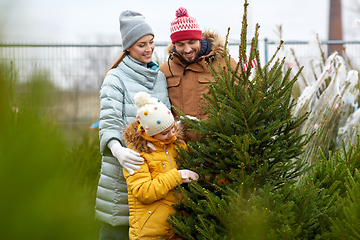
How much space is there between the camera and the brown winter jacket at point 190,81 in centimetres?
259

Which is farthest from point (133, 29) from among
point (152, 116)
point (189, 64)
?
point (152, 116)

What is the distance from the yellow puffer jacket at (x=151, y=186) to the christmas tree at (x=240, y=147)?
0.15 meters

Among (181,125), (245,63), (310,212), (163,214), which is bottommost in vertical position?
(163,214)

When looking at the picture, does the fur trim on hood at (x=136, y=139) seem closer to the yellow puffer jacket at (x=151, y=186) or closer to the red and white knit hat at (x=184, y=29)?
the yellow puffer jacket at (x=151, y=186)

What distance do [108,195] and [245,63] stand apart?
137 centimetres

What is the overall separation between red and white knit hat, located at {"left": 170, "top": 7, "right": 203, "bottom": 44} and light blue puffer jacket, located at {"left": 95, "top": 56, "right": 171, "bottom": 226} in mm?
337

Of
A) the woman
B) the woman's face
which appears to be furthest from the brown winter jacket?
the woman's face

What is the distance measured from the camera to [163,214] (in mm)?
2043

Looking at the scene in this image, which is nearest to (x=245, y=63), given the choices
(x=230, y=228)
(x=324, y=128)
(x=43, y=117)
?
(x=230, y=228)

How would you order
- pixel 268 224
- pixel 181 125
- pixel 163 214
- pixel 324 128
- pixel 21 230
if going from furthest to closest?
pixel 324 128 → pixel 181 125 → pixel 163 214 → pixel 268 224 → pixel 21 230

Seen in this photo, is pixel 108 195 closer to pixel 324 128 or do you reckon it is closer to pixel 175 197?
pixel 175 197

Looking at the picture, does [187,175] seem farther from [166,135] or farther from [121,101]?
[121,101]

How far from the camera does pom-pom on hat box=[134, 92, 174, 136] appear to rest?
6.63 feet

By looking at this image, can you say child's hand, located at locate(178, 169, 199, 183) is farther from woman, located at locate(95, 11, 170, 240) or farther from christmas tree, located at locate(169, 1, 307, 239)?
woman, located at locate(95, 11, 170, 240)
